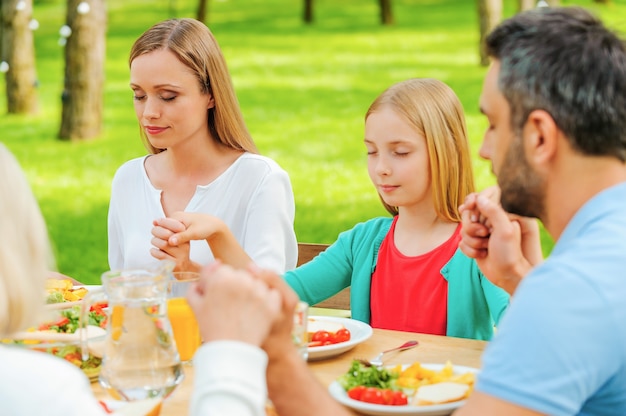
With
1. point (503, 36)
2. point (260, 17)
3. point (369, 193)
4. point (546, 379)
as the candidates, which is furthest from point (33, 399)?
point (260, 17)

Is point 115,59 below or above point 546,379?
below

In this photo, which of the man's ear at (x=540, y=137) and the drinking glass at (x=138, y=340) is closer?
the man's ear at (x=540, y=137)

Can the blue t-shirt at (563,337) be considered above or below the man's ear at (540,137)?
below

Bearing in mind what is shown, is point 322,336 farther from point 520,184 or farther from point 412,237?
point 520,184

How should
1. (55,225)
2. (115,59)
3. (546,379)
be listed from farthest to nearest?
(115,59) < (55,225) < (546,379)

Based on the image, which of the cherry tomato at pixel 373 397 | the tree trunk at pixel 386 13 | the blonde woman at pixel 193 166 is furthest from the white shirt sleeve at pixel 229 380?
the tree trunk at pixel 386 13

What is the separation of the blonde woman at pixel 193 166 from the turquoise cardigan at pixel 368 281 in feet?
0.78

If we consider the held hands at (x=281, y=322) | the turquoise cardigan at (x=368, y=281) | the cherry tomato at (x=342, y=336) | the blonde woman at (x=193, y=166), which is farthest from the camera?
the blonde woman at (x=193, y=166)

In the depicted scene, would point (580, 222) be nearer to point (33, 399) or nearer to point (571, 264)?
point (571, 264)

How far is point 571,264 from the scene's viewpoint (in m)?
1.61

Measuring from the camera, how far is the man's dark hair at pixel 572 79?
69.2 inches

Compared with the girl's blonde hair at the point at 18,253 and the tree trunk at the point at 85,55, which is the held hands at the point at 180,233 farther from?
the tree trunk at the point at 85,55

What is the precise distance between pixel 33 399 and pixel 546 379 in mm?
775

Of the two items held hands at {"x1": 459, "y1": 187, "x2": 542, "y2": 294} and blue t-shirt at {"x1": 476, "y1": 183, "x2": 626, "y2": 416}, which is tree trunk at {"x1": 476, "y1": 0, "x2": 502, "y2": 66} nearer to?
held hands at {"x1": 459, "y1": 187, "x2": 542, "y2": 294}
